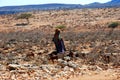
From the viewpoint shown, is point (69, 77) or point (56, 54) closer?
point (69, 77)

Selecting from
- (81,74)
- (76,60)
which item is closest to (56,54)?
(76,60)

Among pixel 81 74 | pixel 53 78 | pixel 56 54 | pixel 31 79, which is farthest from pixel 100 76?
pixel 56 54

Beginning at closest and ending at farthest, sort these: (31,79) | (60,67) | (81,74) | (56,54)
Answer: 1. (31,79)
2. (81,74)
3. (60,67)
4. (56,54)

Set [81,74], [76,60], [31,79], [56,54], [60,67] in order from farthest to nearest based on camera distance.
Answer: [56,54]
[76,60]
[60,67]
[81,74]
[31,79]

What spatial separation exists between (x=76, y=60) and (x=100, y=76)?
11.9 feet

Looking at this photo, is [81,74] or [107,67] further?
[107,67]

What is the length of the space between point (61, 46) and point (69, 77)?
5.71 metres

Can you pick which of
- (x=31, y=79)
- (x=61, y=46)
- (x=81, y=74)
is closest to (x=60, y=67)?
(x=81, y=74)

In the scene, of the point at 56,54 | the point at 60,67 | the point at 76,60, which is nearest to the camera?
the point at 60,67

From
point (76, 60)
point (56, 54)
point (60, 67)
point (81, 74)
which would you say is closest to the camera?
point (81, 74)

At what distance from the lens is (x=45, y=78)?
11.1 metres

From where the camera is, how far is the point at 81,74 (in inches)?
460

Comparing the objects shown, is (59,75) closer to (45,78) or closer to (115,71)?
(45,78)

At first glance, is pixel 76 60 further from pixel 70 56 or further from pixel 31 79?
pixel 31 79
